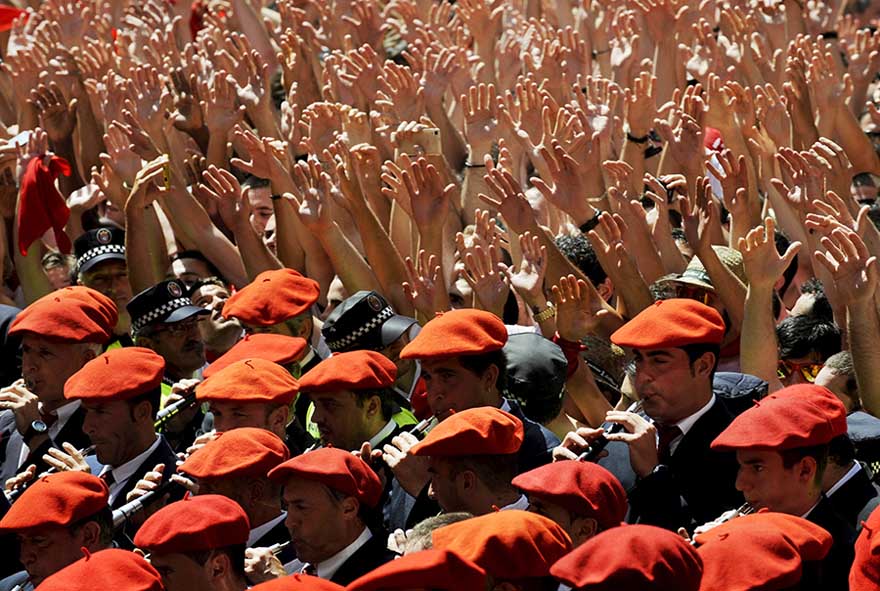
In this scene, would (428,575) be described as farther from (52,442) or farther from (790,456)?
(52,442)

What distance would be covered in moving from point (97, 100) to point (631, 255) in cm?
351

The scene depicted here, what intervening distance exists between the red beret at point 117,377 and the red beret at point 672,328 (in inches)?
70.9

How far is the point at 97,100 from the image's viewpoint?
28.8 feet

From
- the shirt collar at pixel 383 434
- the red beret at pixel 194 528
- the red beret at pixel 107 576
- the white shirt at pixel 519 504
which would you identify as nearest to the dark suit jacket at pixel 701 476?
the white shirt at pixel 519 504

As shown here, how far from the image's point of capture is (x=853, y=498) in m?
4.82

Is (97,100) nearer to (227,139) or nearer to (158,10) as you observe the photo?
(227,139)

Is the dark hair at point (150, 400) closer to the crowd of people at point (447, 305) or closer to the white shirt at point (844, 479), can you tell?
the crowd of people at point (447, 305)

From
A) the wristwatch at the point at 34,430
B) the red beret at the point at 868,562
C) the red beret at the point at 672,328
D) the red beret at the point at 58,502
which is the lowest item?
the wristwatch at the point at 34,430

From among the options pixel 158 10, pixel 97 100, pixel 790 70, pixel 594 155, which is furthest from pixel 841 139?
pixel 158 10

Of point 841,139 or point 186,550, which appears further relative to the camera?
point 841,139

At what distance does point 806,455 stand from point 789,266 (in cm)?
191

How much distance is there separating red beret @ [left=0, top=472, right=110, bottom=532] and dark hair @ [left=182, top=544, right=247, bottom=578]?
61cm

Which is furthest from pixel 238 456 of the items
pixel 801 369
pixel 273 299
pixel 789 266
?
pixel 789 266

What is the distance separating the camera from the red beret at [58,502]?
526 cm
